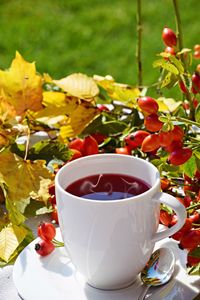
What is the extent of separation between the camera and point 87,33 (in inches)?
97.2

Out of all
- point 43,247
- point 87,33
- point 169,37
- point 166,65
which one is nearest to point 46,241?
point 43,247

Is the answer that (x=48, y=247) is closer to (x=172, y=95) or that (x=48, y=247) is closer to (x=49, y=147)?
(x=49, y=147)

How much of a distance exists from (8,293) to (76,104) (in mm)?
344

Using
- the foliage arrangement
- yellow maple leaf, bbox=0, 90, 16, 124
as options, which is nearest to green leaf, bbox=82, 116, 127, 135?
the foliage arrangement

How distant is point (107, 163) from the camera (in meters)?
0.75

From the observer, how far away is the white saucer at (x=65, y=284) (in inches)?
26.7

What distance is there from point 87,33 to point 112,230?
1878mm

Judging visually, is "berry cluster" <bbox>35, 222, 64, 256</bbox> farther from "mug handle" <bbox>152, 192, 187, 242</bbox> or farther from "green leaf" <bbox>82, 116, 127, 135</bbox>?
"green leaf" <bbox>82, 116, 127, 135</bbox>

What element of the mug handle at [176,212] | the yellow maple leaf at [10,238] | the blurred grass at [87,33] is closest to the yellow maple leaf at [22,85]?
the yellow maple leaf at [10,238]

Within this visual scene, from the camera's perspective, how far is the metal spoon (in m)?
0.69

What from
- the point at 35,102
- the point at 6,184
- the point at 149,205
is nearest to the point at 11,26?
the point at 35,102

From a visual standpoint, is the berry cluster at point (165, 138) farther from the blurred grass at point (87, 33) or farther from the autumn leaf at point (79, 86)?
the blurred grass at point (87, 33)

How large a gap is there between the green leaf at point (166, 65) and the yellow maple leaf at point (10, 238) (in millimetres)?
241

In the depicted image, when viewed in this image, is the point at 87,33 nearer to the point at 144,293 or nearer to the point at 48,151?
the point at 48,151
